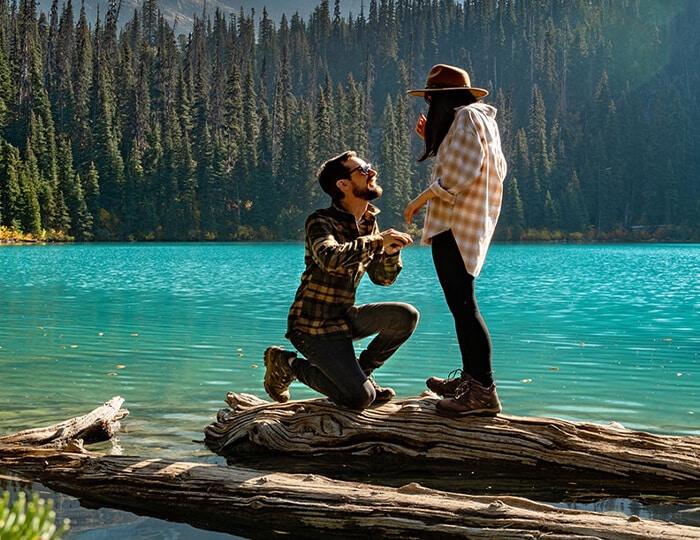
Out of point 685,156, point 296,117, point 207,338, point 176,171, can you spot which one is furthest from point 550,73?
point 207,338

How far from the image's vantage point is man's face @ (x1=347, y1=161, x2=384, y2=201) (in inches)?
208

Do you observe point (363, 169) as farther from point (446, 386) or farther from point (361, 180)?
point (446, 386)

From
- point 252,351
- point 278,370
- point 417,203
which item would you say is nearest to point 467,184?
point 417,203

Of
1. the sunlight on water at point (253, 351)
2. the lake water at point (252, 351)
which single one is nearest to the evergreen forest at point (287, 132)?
the sunlight on water at point (253, 351)

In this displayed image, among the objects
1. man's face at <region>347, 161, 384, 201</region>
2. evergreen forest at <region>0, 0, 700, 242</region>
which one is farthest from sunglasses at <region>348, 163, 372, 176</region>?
evergreen forest at <region>0, 0, 700, 242</region>

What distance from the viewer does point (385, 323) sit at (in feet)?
18.2

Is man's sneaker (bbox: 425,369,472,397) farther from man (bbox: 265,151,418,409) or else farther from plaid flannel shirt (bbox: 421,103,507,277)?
plaid flannel shirt (bbox: 421,103,507,277)

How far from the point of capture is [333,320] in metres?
5.39

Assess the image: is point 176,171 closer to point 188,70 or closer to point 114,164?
point 114,164

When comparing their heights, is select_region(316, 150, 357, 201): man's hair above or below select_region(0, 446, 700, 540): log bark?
above

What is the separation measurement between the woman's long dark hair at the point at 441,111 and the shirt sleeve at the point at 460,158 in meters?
0.18

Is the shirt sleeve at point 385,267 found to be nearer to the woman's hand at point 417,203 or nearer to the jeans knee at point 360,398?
the woman's hand at point 417,203

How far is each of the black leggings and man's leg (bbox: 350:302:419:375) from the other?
44 cm

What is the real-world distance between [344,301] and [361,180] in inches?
30.4
